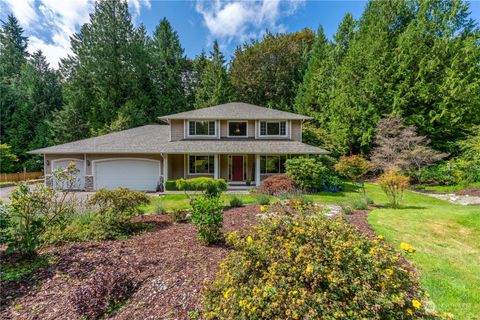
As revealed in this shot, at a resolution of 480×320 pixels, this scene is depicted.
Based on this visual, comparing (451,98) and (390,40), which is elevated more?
(390,40)

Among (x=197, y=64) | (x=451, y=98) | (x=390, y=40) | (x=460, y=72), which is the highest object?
(x=197, y=64)

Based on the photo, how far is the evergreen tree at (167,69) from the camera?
28.9 m

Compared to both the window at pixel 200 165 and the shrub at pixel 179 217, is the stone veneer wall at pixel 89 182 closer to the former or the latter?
the window at pixel 200 165

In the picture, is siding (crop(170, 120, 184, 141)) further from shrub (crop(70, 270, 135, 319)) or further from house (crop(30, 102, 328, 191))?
shrub (crop(70, 270, 135, 319))

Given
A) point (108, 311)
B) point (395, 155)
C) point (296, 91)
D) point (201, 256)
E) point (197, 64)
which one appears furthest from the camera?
point (197, 64)

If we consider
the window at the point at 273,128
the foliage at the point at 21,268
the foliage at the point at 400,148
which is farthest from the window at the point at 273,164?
the foliage at the point at 21,268

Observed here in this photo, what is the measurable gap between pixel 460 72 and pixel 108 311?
2700 cm

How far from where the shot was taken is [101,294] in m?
3.20

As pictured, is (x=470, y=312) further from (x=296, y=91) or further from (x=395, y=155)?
(x=296, y=91)

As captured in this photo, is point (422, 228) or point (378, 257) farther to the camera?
point (422, 228)

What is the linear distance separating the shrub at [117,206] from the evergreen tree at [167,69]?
23.7 meters

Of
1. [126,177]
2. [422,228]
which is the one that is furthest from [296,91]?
[422,228]

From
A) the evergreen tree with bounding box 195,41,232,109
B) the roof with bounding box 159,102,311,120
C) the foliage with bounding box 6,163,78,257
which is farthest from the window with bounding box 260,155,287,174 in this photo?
the evergreen tree with bounding box 195,41,232,109

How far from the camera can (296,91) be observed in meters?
30.0
